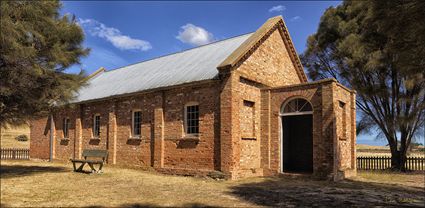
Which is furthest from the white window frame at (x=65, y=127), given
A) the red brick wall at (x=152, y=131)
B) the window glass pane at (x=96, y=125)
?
the window glass pane at (x=96, y=125)

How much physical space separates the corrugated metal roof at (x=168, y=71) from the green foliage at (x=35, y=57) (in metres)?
3.26

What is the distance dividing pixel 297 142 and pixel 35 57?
14.0m

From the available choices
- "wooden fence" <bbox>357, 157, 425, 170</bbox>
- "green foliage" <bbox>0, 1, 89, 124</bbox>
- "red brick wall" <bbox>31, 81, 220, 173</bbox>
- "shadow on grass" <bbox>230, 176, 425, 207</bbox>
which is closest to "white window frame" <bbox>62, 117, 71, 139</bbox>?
"red brick wall" <bbox>31, 81, 220, 173</bbox>

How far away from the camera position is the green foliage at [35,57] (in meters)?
11.8

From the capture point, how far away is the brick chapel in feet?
46.7

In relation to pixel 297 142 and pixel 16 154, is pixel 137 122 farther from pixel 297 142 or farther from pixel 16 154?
pixel 16 154

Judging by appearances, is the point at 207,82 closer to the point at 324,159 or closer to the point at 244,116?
the point at 244,116

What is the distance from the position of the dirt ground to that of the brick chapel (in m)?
1.45

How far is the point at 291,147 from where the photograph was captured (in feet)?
64.0

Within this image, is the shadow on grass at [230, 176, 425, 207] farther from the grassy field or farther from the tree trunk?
A: the grassy field

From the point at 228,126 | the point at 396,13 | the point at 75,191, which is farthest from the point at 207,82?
the point at 396,13

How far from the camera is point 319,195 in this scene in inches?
406

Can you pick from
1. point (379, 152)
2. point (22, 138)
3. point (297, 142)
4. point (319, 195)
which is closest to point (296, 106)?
point (297, 142)

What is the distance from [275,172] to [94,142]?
40.3ft
